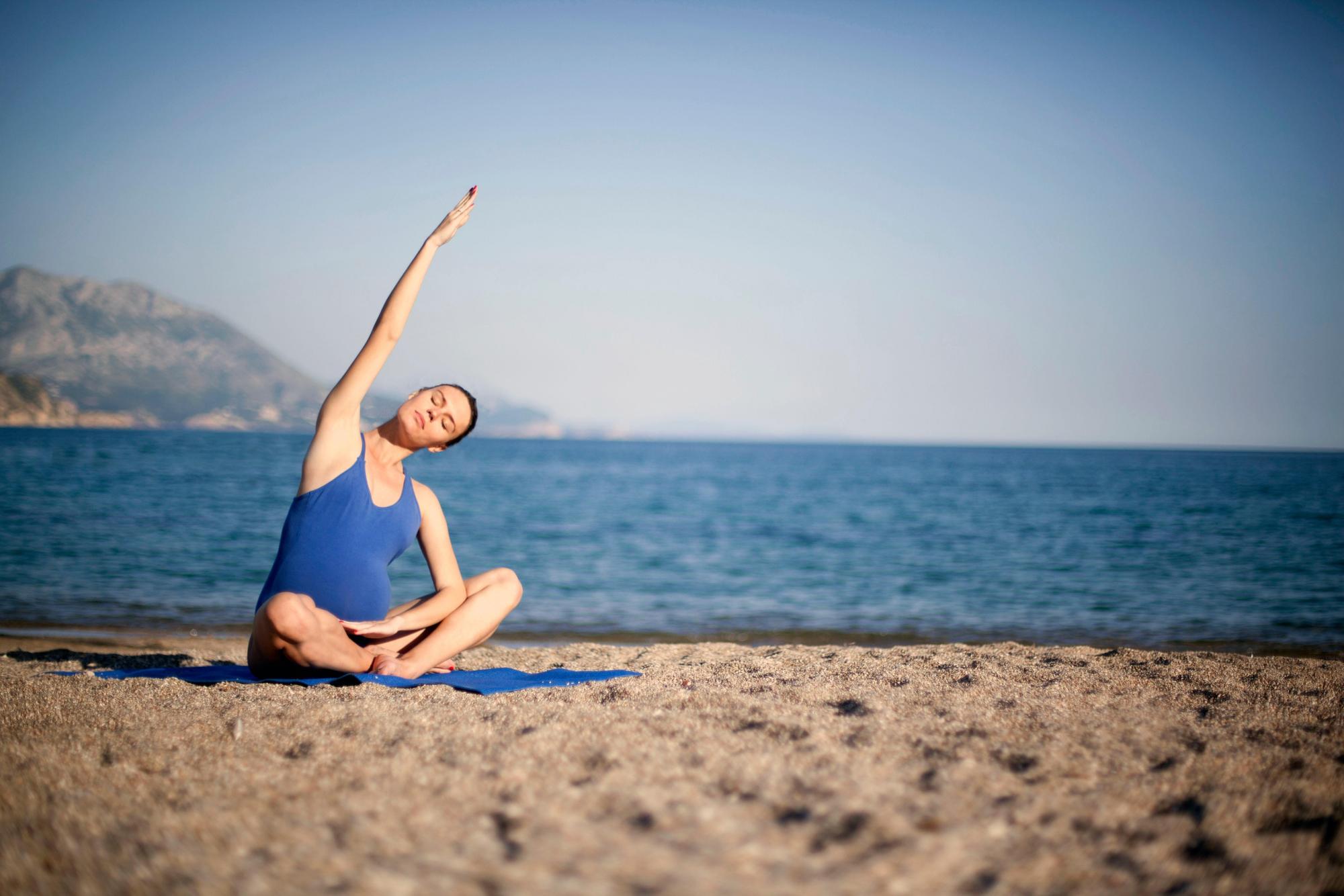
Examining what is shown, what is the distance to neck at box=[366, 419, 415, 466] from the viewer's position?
3.91 meters

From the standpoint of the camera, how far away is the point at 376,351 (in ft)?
11.7

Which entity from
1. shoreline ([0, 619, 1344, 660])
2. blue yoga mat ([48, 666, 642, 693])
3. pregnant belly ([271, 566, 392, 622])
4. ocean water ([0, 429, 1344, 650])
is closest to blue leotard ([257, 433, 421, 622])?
pregnant belly ([271, 566, 392, 622])

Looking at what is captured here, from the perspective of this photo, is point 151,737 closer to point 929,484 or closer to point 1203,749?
point 1203,749

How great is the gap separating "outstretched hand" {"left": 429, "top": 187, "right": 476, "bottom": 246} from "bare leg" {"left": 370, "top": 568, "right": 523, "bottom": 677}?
5.36ft

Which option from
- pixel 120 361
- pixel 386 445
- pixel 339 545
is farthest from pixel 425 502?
pixel 120 361

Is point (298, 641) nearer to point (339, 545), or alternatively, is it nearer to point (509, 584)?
point (339, 545)

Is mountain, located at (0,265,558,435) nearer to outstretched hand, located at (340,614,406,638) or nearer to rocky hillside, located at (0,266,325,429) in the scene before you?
rocky hillside, located at (0,266,325,429)

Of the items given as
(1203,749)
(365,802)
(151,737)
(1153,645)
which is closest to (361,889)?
(365,802)

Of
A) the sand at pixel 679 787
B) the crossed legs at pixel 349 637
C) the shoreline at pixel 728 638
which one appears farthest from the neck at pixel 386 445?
the shoreline at pixel 728 638

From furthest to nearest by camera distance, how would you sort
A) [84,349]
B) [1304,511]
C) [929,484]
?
[84,349], [929,484], [1304,511]

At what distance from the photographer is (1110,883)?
1916 millimetres

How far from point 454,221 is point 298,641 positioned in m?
2.09

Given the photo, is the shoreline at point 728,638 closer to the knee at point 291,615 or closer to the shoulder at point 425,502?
the shoulder at point 425,502

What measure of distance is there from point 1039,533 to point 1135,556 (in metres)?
4.54
